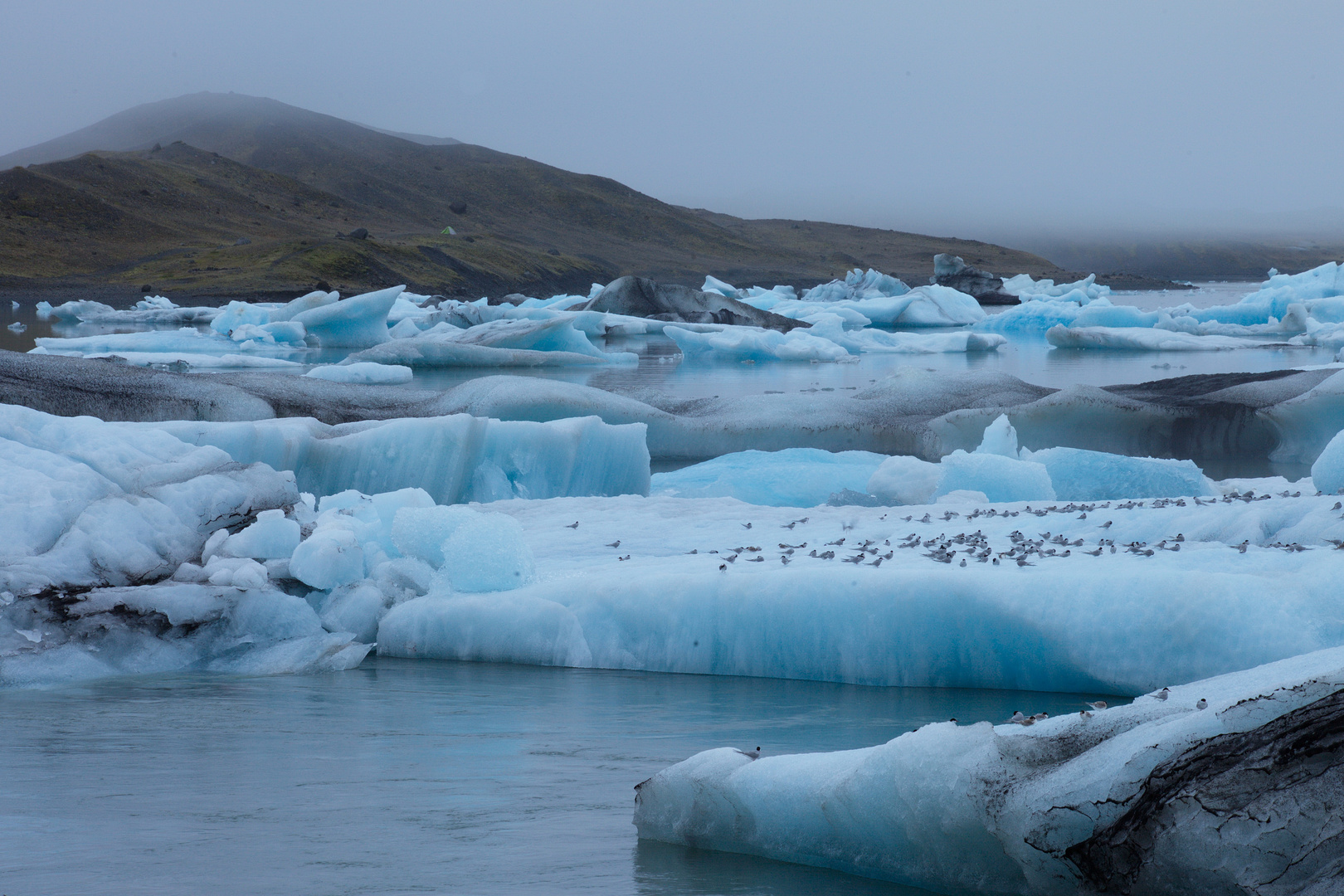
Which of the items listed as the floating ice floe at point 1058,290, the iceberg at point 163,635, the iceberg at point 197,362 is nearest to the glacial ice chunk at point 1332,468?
the iceberg at point 163,635

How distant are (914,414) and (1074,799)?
27.9 ft

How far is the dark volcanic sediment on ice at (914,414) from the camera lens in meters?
9.21

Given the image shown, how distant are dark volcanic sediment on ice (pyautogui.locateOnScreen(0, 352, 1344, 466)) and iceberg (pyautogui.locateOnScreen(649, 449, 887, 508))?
41.8 inches

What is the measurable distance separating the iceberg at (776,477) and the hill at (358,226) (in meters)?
27.5

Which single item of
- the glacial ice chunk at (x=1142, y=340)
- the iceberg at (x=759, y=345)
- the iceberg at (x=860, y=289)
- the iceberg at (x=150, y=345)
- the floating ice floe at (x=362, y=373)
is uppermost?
the iceberg at (x=860, y=289)

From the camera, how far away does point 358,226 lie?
57.4 meters

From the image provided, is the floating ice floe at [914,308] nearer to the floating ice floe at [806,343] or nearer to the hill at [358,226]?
the floating ice floe at [806,343]

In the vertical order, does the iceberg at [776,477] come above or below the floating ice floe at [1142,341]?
below

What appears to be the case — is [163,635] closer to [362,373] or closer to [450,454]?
[450,454]

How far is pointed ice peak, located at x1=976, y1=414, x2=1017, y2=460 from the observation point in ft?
25.0

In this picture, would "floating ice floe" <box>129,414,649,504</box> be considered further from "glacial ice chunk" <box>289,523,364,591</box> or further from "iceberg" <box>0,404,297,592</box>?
"glacial ice chunk" <box>289,523,364,591</box>

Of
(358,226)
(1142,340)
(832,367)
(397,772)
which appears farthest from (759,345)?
(358,226)

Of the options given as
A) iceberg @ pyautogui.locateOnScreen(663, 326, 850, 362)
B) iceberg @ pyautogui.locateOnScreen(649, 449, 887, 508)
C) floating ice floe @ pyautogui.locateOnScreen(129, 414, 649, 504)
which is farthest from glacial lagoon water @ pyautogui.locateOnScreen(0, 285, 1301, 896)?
iceberg @ pyautogui.locateOnScreen(663, 326, 850, 362)

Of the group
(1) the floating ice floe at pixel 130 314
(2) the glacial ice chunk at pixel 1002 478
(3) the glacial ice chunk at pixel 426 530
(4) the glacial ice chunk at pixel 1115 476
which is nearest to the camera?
(3) the glacial ice chunk at pixel 426 530
